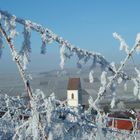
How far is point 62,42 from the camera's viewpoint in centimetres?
213

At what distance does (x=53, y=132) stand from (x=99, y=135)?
470mm

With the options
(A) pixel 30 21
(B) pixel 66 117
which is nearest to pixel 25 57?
(A) pixel 30 21

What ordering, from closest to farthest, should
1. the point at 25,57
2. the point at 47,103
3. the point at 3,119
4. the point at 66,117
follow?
1. the point at 25,57
2. the point at 47,103
3. the point at 66,117
4. the point at 3,119

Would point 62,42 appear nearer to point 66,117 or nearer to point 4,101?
point 66,117

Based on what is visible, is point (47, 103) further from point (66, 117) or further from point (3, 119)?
point (3, 119)

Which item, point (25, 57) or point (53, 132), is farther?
point (53, 132)

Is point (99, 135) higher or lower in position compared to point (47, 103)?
lower

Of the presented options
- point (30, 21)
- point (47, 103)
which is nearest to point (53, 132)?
point (47, 103)

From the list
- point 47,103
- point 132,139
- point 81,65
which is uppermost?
point 81,65

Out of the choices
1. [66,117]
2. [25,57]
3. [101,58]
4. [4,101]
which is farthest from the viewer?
[4,101]

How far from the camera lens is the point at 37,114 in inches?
94.0

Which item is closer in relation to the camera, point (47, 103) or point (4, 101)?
point (47, 103)

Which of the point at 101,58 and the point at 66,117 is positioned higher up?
the point at 101,58

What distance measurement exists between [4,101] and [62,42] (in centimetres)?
144
